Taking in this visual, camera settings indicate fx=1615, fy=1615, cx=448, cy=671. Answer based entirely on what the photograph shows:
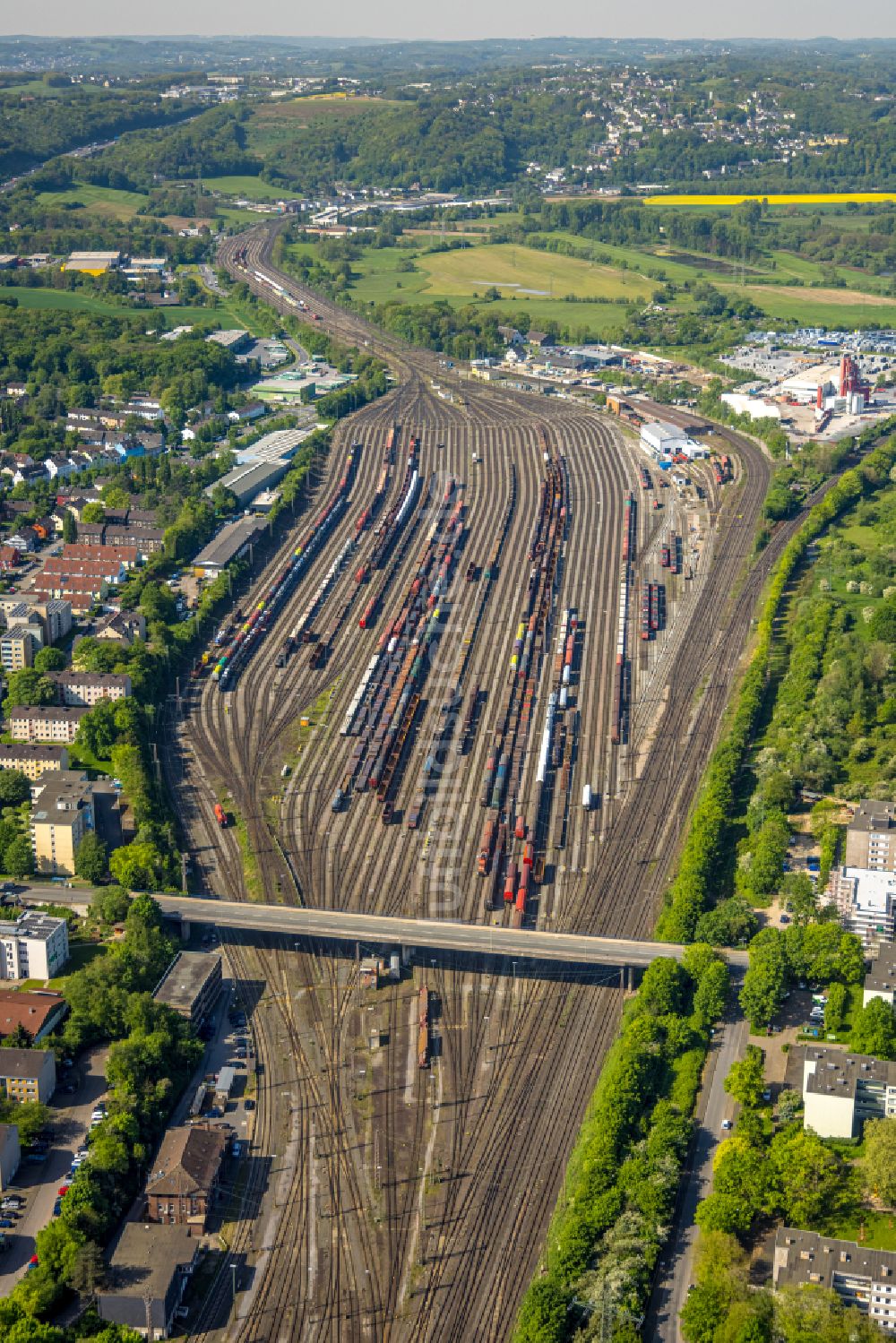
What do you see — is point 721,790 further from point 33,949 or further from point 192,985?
point 33,949

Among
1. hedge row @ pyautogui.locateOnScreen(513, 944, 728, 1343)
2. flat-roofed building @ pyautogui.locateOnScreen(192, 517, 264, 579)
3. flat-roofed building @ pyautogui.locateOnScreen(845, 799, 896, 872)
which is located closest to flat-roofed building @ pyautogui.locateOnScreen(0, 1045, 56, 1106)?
hedge row @ pyautogui.locateOnScreen(513, 944, 728, 1343)

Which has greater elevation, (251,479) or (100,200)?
(100,200)

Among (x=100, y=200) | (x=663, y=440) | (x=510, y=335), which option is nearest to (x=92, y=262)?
(x=100, y=200)

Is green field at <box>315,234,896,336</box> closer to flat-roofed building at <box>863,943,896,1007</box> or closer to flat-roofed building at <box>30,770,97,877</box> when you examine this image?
flat-roofed building at <box>30,770,97,877</box>

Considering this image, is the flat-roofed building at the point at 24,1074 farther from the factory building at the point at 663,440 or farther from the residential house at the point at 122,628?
the factory building at the point at 663,440

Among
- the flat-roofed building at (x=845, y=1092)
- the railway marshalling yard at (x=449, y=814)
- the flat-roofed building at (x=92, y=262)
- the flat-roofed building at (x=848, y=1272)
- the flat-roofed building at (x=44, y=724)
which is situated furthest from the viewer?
the flat-roofed building at (x=92, y=262)

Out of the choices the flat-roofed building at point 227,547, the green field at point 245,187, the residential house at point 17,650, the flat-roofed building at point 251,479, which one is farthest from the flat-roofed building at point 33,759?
the green field at point 245,187

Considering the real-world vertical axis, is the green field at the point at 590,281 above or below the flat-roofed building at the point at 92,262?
below
